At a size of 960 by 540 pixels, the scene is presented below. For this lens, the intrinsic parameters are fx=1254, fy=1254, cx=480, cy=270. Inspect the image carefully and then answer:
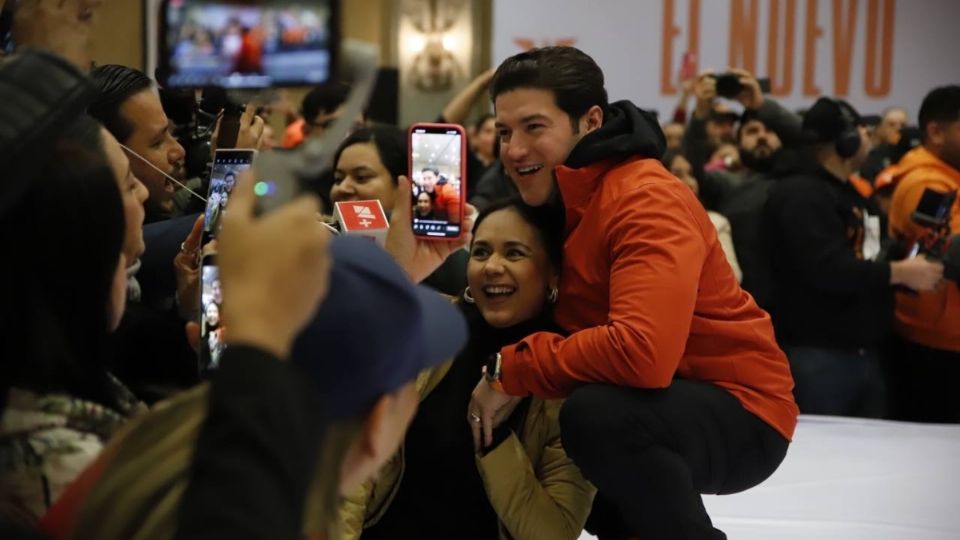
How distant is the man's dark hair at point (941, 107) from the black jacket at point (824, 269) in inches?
14.7

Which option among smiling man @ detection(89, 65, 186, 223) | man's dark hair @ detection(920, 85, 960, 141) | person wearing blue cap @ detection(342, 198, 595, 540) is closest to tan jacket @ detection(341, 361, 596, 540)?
person wearing blue cap @ detection(342, 198, 595, 540)

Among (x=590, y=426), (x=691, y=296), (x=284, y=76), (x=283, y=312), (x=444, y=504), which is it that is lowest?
(x=444, y=504)

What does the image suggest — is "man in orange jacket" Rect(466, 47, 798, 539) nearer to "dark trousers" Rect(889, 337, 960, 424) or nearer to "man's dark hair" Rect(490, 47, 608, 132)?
"man's dark hair" Rect(490, 47, 608, 132)

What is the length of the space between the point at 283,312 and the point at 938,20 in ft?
28.3

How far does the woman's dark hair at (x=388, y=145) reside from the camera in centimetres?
285

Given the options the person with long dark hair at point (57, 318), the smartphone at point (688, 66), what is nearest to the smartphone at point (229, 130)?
the person with long dark hair at point (57, 318)

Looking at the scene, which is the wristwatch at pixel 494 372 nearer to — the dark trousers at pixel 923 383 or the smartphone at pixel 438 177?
the smartphone at pixel 438 177

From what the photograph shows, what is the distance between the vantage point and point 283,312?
90 centimetres

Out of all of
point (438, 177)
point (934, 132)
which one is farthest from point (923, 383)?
point (438, 177)

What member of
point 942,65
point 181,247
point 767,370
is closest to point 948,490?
point 767,370

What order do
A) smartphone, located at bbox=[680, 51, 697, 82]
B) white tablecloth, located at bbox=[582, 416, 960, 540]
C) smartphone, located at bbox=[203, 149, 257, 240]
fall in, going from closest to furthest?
smartphone, located at bbox=[203, 149, 257, 240] < white tablecloth, located at bbox=[582, 416, 960, 540] < smartphone, located at bbox=[680, 51, 697, 82]

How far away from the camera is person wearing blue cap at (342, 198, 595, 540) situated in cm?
216

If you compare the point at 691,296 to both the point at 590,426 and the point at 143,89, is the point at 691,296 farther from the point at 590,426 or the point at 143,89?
the point at 143,89

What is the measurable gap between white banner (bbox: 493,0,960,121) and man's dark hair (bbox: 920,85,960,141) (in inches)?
162
